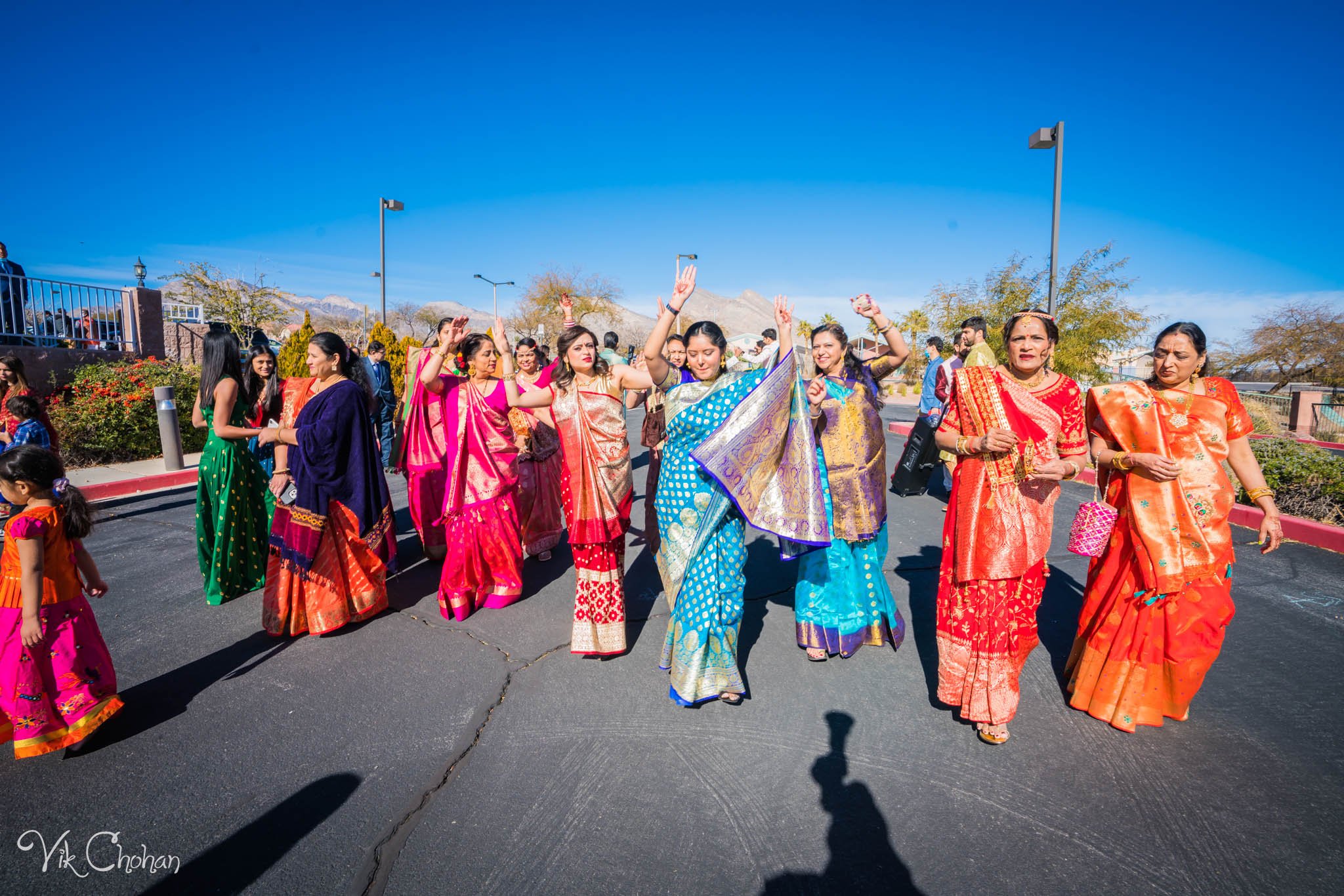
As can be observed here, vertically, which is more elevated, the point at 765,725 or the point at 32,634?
the point at 32,634

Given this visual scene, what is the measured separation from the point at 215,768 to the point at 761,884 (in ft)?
7.11

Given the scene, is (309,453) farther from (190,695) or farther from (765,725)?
(765,725)

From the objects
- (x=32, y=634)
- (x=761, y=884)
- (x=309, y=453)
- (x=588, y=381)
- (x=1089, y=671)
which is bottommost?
(x=761, y=884)

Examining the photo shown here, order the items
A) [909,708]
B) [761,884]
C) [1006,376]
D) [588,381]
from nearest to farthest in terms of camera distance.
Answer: [761,884], [1006,376], [909,708], [588,381]

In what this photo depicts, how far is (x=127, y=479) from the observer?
8086mm

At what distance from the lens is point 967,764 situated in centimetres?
262

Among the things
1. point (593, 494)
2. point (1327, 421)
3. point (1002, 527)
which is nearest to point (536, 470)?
point (593, 494)

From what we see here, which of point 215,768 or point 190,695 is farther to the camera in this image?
point 190,695

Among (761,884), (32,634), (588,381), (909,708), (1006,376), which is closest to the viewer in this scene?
(761,884)

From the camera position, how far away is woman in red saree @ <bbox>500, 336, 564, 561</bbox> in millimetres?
5141

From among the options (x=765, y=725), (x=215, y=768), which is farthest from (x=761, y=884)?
(x=215, y=768)

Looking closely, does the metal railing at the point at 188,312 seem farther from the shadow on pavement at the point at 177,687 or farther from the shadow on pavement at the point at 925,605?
the shadow on pavement at the point at 925,605

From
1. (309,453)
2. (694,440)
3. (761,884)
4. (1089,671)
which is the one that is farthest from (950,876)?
(309,453)

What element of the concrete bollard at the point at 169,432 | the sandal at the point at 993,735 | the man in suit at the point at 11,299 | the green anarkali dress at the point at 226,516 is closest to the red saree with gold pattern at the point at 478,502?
the green anarkali dress at the point at 226,516
